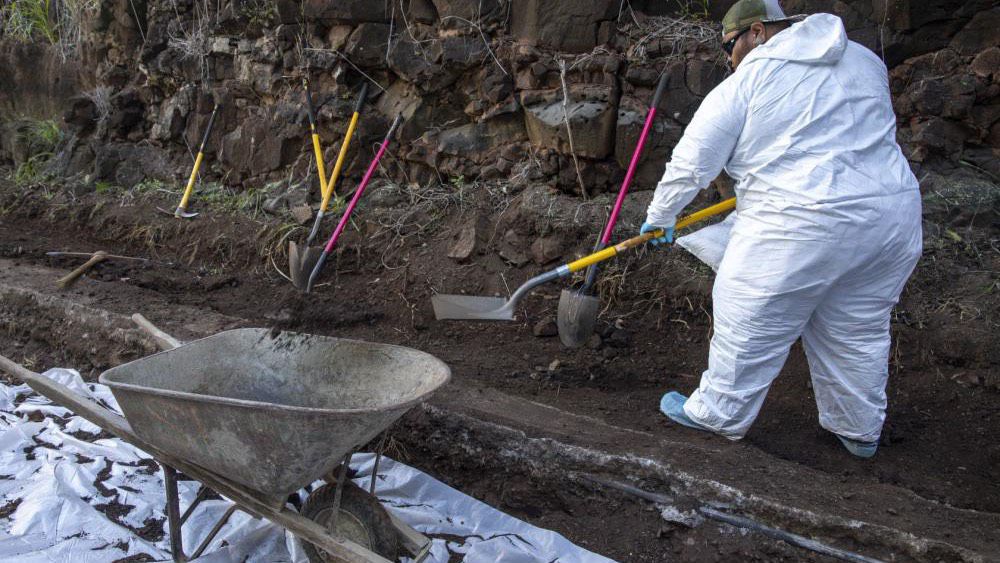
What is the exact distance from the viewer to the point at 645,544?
255 centimetres

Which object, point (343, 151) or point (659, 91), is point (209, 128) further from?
point (659, 91)

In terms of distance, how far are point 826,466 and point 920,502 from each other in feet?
1.58

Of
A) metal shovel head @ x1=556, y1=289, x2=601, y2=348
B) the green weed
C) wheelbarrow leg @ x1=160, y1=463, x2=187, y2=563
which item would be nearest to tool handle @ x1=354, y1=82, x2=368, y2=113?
metal shovel head @ x1=556, y1=289, x2=601, y2=348

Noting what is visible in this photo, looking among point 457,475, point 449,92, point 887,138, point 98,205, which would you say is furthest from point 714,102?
point 98,205

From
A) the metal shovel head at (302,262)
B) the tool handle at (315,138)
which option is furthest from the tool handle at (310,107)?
the metal shovel head at (302,262)

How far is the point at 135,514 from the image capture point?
264cm

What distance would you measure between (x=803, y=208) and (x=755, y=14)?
0.85 metres

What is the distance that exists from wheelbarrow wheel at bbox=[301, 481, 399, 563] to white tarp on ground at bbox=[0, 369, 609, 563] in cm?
19

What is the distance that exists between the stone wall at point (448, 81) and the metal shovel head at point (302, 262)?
1.02 metres

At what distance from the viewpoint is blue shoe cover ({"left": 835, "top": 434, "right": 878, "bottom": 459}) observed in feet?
9.87

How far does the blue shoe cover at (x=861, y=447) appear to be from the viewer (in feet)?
9.87

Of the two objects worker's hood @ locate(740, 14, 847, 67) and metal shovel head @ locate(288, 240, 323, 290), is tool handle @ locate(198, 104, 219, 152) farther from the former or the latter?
worker's hood @ locate(740, 14, 847, 67)

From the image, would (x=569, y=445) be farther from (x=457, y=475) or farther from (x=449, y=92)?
(x=449, y=92)

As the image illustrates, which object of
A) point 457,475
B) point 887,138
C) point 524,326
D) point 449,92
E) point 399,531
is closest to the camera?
point 399,531
